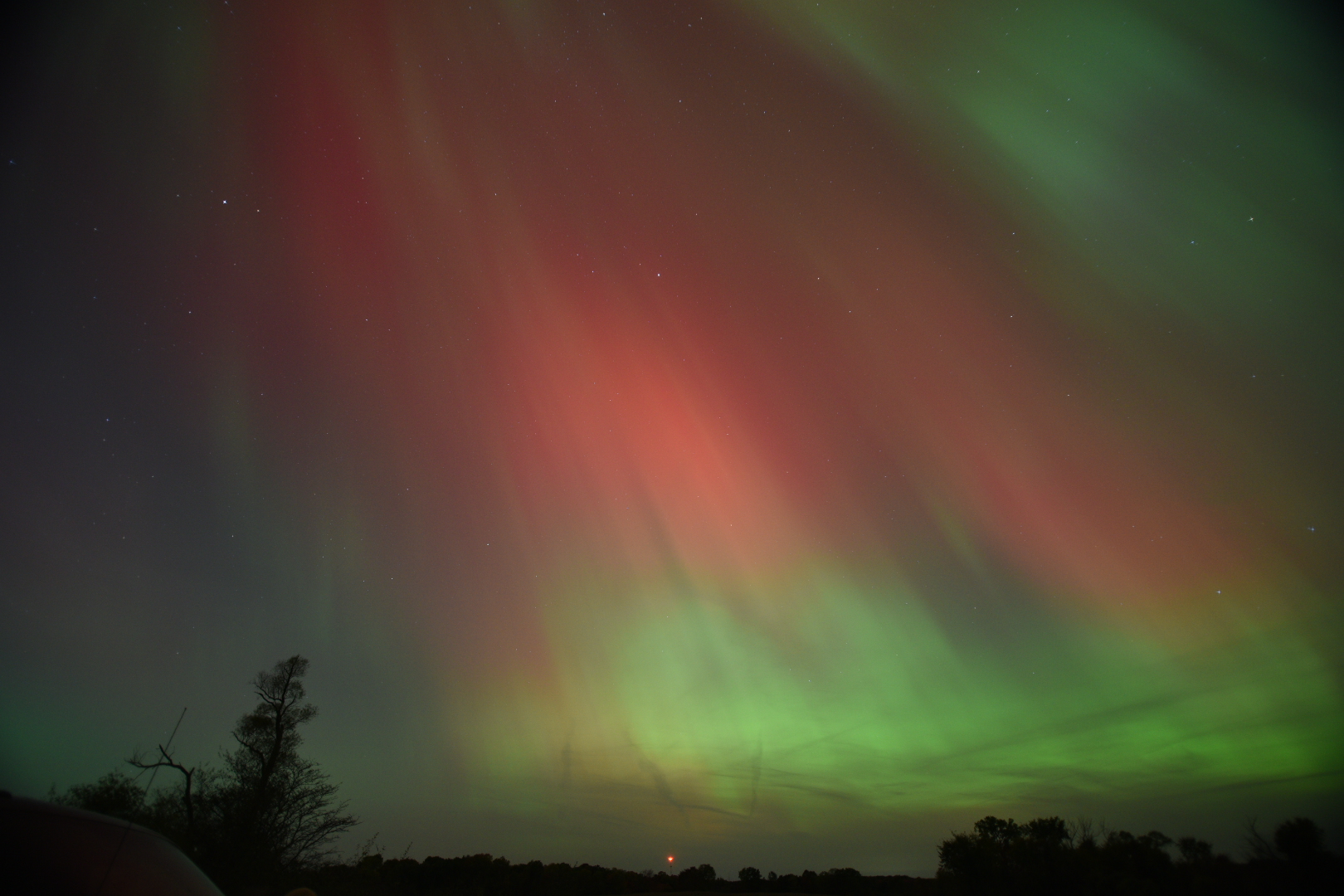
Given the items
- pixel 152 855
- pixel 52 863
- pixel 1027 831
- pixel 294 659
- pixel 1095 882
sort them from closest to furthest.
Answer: pixel 52 863 < pixel 152 855 < pixel 294 659 < pixel 1095 882 < pixel 1027 831

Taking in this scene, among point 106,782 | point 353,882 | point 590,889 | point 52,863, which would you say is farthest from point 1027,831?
point 52,863

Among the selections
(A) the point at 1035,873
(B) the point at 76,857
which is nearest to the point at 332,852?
(B) the point at 76,857

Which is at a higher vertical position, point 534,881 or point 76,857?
point 76,857

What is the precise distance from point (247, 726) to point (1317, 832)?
4046cm

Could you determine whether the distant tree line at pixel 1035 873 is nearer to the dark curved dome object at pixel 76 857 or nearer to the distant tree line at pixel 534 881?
the distant tree line at pixel 534 881

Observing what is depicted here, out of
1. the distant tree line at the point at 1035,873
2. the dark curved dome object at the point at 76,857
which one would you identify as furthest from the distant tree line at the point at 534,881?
the dark curved dome object at the point at 76,857

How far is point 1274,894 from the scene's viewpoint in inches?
859

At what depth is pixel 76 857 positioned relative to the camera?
12.4 ft

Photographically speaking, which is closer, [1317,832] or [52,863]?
[52,863]

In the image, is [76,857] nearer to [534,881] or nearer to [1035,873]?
[1035,873]

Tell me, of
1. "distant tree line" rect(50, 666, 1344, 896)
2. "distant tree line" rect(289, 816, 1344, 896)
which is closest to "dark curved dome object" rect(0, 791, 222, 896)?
"distant tree line" rect(50, 666, 1344, 896)

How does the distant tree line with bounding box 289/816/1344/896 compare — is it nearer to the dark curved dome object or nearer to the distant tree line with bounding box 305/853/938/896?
the distant tree line with bounding box 305/853/938/896

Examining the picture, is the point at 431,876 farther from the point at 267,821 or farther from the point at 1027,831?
the point at 1027,831

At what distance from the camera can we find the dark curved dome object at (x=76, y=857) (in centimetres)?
359
